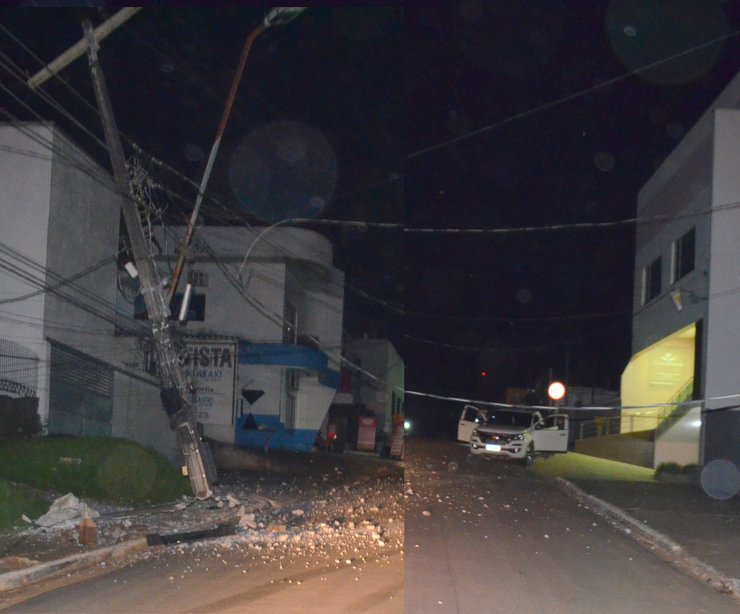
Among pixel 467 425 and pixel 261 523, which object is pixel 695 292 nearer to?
pixel 467 425

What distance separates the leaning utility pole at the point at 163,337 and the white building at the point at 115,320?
391 cm

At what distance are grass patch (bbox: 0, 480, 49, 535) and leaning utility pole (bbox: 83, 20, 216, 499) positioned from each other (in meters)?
2.80

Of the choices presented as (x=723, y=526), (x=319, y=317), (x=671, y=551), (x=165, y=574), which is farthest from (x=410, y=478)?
(x=319, y=317)

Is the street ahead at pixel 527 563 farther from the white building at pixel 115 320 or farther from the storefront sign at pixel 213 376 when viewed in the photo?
the storefront sign at pixel 213 376

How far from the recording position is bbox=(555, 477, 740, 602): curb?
9.64 metres

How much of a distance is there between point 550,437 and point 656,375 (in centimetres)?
653

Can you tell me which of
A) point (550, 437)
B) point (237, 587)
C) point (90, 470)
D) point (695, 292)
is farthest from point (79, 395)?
point (695, 292)

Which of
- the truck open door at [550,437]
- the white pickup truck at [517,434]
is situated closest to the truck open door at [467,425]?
the white pickup truck at [517,434]

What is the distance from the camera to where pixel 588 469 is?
26.5 meters

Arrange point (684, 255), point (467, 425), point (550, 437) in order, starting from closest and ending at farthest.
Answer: point (684, 255)
point (550, 437)
point (467, 425)

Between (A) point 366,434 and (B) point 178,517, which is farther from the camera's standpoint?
(A) point 366,434

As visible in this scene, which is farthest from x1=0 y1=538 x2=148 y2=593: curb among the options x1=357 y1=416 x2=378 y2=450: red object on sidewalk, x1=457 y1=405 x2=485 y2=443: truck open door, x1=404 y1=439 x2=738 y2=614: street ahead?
x1=357 y1=416 x2=378 y2=450: red object on sidewalk

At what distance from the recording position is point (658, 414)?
28.8 m

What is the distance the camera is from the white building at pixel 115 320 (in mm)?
20562
